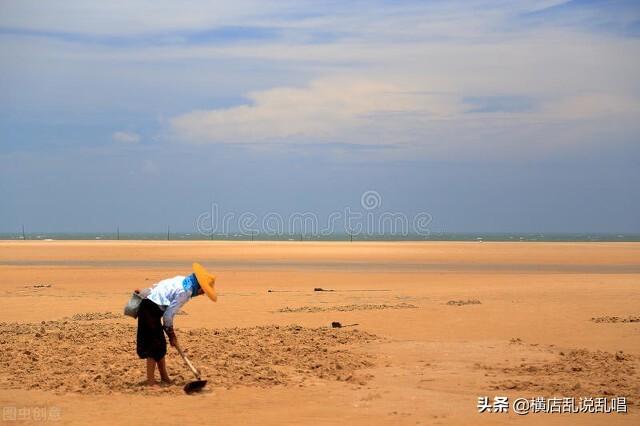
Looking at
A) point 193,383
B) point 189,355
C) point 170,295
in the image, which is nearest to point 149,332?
point 170,295

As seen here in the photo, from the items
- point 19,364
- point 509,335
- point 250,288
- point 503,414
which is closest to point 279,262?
point 250,288

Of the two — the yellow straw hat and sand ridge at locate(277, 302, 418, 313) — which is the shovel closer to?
the yellow straw hat

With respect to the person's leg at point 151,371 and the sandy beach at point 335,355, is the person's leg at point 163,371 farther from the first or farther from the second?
the sandy beach at point 335,355

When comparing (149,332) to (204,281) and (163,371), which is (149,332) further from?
(204,281)

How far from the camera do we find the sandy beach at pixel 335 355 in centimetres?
804

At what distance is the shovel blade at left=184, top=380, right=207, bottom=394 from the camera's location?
8570mm

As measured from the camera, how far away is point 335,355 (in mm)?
10742

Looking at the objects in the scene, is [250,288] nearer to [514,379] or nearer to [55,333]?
[55,333]

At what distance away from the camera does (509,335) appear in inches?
506

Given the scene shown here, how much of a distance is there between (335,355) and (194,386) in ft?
8.89

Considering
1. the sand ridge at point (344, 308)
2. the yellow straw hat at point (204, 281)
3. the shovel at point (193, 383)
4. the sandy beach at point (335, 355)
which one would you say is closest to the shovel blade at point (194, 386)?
the shovel at point (193, 383)

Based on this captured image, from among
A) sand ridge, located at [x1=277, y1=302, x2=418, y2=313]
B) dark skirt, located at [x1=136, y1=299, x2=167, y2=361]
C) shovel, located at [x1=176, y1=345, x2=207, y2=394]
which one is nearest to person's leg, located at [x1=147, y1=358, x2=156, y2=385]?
dark skirt, located at [x1=136, y1=299, x2=167, y2=361]

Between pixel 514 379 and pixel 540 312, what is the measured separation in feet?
21.6

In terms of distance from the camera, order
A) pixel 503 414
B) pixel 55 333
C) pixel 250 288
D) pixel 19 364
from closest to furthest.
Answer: pixel 503 414 → pixel 19 364 → pixel 55 333 → pixel 250 288
